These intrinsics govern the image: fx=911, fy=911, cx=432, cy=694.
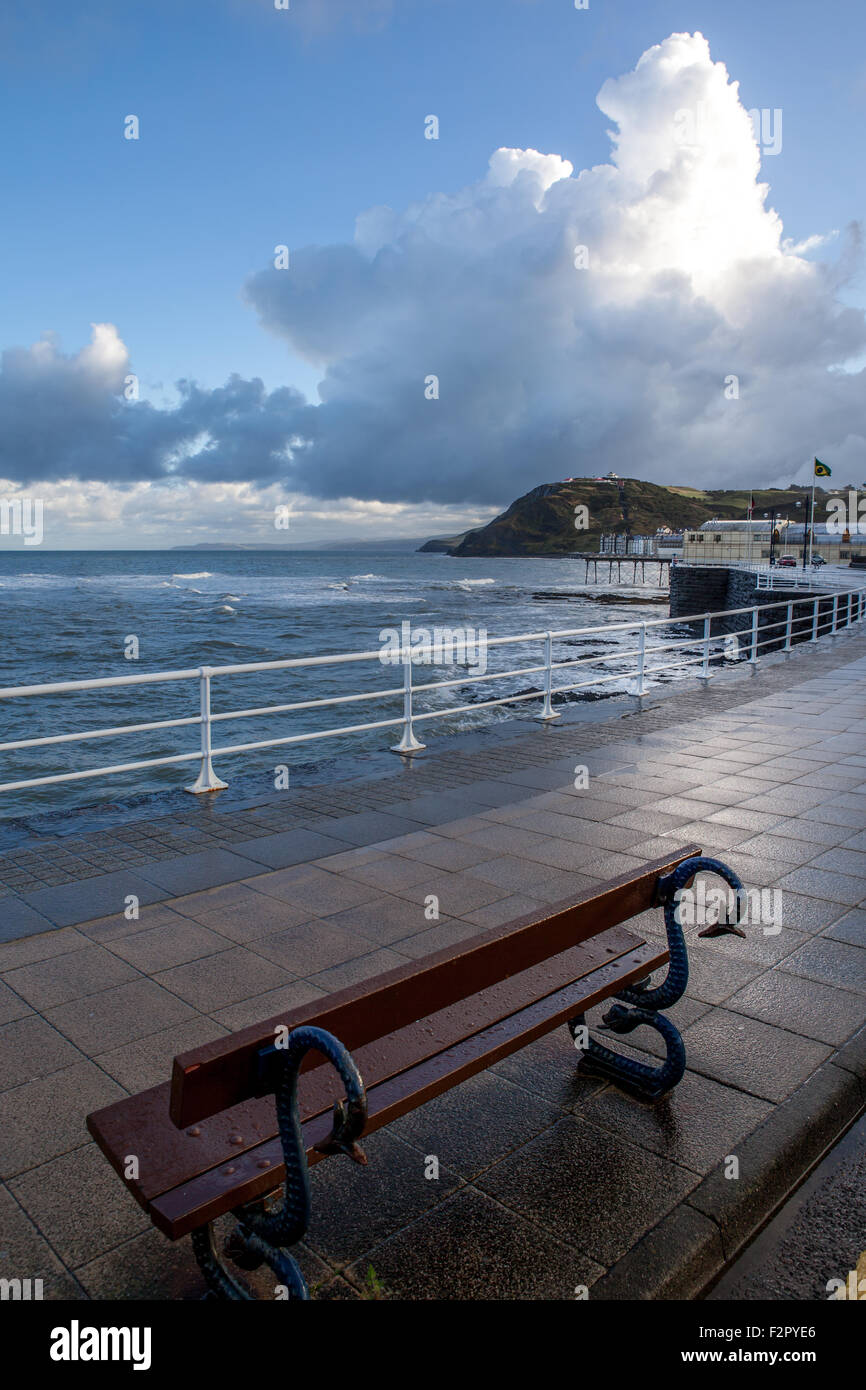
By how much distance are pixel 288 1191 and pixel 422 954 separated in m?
2.08

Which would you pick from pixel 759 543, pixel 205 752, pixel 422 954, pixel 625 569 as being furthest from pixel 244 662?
pixel 625 569

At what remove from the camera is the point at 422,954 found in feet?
13.4

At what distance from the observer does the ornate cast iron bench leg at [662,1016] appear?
9.79 feet

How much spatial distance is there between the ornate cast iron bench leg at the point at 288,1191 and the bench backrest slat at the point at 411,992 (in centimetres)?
8

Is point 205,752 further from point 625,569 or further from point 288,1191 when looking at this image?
point 625,569

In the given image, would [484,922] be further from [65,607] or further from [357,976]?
[65,607]

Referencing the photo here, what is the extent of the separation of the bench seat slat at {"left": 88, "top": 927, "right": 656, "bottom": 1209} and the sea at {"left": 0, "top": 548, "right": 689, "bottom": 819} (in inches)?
202

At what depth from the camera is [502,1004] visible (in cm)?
276

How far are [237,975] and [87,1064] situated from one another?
30.7 inches

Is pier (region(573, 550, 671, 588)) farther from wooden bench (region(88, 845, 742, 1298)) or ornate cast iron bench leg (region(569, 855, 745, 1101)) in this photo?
wooden bench (region(88, 845, 742, 1298))

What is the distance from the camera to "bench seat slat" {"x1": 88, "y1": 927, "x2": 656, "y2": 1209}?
2.01 m

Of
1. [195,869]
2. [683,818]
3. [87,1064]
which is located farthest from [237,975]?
[683,818]

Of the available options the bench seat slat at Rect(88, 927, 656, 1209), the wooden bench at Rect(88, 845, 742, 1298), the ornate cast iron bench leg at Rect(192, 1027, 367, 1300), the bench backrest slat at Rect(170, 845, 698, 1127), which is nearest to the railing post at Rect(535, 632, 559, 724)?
the bench backrest slat at Rect(170, 845, 698, 1127)

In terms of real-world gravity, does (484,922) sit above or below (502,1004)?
below
